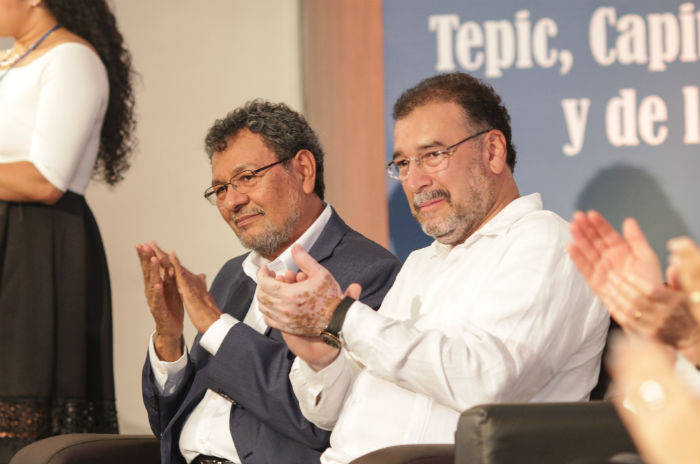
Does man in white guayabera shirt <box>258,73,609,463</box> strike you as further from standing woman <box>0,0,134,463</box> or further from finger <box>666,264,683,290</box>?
standing woman <box>0,0,134,463</box>

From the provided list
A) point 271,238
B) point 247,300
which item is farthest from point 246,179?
point 247,300

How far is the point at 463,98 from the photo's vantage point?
2.57 meters

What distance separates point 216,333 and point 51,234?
50.4 inches

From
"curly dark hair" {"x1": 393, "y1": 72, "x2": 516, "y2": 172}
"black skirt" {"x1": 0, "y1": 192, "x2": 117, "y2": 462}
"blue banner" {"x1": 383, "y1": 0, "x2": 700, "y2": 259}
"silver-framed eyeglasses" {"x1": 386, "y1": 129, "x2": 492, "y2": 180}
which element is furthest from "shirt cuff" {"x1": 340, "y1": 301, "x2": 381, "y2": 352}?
"black skirt" {"x1": 0, "y1": 192, "x2": 117, "y2": 462}

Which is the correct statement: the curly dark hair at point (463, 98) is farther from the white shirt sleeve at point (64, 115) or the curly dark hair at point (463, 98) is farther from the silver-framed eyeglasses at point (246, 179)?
the white shirt sleeve at point (64, 115)

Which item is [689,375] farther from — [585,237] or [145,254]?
[145,254]

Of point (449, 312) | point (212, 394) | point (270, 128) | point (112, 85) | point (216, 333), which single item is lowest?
point (212, 394)

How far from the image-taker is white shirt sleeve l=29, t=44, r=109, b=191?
12.0 ft

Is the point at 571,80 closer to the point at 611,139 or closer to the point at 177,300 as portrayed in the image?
the point at 611,139

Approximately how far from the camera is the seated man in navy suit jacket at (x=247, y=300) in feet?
8.49

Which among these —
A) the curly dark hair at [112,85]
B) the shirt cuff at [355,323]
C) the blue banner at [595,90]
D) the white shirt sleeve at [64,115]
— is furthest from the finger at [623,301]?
the curly dark hair at [112,85]

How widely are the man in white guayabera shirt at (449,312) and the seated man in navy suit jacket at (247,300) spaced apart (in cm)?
20

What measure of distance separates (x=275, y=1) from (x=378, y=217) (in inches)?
44.4

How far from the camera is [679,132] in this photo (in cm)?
339
